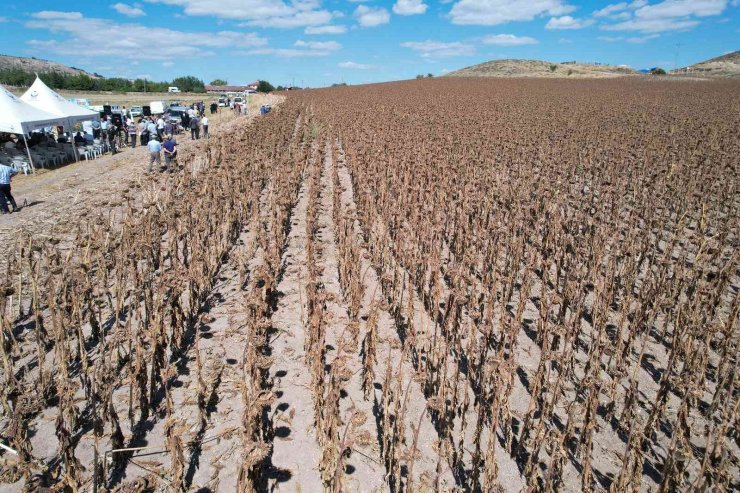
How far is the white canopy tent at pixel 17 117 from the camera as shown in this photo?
46.1 feet

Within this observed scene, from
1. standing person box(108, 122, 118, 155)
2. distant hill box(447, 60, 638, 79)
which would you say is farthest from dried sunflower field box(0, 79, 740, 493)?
distant hill box(447, 60, 638, 79)

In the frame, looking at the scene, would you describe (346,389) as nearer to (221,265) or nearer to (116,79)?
(221,265)

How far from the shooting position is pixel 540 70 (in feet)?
311

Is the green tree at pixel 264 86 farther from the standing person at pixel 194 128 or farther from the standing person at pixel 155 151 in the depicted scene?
the standing person at pixel 155 151

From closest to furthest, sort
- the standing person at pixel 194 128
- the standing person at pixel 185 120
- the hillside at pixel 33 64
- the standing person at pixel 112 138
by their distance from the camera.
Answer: the standing person at pixel 112 138 → the standing person at pixel 194 128 → the standing person at pixel 185 120 → the hillside at pixel 33 64

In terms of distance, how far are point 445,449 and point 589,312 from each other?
143 inches

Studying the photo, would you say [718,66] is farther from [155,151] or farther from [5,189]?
[5,189]

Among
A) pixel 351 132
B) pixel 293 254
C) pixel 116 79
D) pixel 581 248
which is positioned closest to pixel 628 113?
pixel 351 132

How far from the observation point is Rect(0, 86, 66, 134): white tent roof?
14047 mm

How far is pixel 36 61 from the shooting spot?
156250mm

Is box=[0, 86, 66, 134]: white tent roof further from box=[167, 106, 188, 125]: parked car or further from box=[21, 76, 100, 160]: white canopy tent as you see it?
box=[167, 106, 188, 125]: parked car

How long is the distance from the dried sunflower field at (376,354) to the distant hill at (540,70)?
9006 centimetres

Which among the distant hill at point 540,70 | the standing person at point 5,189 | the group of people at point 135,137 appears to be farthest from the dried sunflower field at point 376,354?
the distant hill at point 540,70

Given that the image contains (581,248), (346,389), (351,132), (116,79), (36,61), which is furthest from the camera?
(36,61)
